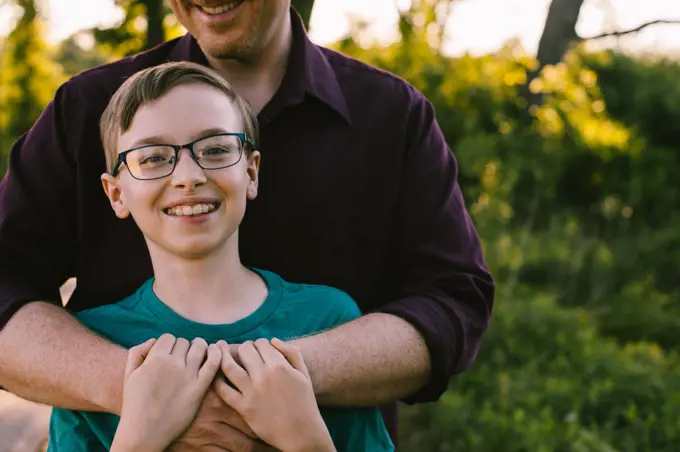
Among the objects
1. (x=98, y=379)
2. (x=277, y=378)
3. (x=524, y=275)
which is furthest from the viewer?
(x=524, y=275)

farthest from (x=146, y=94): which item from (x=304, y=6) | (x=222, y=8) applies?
(x=304, y=6)

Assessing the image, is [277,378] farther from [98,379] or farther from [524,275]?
[524,275]

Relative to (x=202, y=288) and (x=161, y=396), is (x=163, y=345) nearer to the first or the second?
(x=161, y=396)

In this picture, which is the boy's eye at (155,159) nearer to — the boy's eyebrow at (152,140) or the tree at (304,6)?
the boy's eyebrow at (152,140)

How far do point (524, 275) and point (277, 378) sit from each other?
6877mm

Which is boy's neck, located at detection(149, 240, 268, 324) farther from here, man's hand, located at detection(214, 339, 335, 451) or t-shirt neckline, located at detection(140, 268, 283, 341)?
man's hand, located at detection(214, 339, 335, 451)

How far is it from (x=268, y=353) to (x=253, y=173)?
19.5 inches

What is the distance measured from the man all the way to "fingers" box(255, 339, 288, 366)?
0.67ft

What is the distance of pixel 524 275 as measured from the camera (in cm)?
848

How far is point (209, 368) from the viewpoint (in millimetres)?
1881

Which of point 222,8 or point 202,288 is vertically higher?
point 222,8

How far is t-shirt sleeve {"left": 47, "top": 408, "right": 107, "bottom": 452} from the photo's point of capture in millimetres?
2068

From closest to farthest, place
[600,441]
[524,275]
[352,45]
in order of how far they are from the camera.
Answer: [600,441] → [352,45] → [524,275]

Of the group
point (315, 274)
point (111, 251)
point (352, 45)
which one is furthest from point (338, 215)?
point (352, 45)
